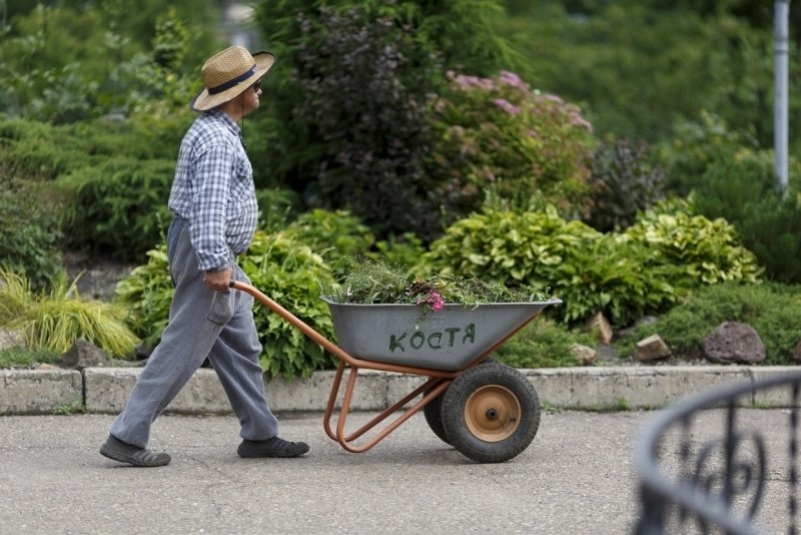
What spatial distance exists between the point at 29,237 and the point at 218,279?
298cm

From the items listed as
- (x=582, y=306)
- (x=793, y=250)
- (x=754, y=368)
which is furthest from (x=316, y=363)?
(x=793, y=250)

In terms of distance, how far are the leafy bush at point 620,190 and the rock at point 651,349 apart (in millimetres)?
2267

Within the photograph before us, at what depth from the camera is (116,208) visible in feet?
30.6

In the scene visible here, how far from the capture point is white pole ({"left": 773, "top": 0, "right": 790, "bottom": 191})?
1080 centimetres

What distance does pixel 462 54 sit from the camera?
10703 millimetres

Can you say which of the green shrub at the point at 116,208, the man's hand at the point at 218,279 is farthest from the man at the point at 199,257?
the green shrub at the point at 116,208

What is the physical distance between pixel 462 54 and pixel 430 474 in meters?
5.37

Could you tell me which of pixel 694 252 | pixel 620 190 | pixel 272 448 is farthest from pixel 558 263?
pixel 272 448

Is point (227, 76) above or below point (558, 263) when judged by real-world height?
above

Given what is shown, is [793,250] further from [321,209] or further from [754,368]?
[321,209]

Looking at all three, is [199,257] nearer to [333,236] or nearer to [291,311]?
[291,311]

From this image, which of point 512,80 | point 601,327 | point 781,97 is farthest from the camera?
point 781,97

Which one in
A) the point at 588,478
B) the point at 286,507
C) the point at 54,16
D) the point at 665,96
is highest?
the point at 286,507

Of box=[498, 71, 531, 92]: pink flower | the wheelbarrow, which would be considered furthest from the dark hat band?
box=[498, 71, 531, 92]: pink flower
